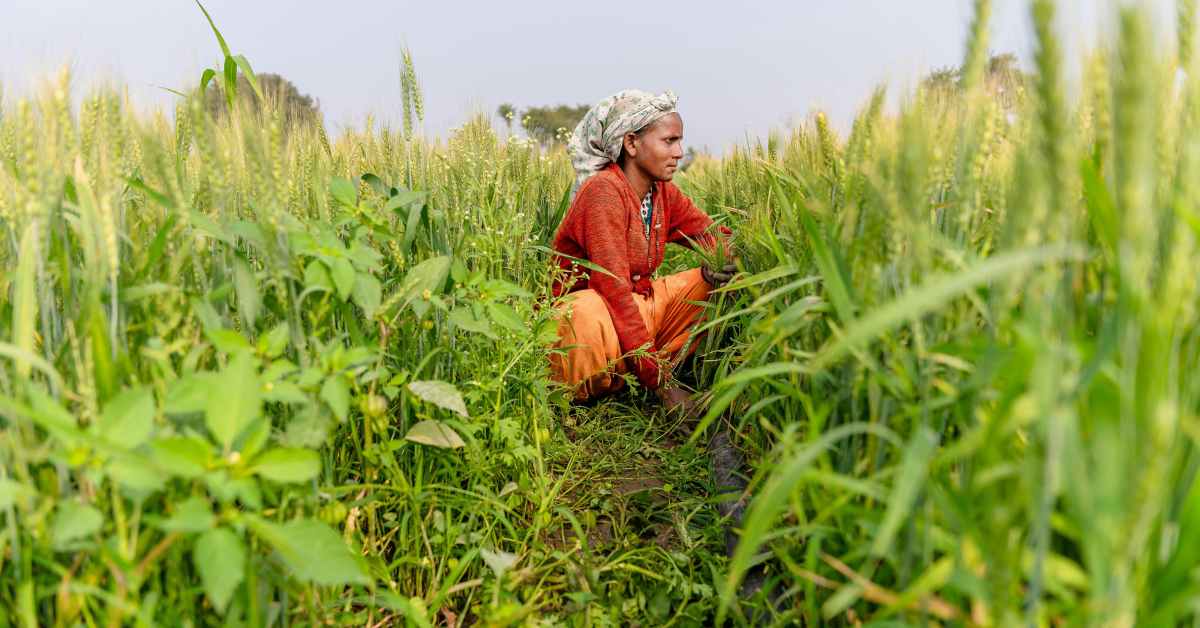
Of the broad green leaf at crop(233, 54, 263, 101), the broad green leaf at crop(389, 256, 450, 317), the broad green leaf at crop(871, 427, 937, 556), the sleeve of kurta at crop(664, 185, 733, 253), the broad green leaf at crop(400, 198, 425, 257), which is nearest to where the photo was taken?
the broad green leaf at crop(871, 427, 937, 556)

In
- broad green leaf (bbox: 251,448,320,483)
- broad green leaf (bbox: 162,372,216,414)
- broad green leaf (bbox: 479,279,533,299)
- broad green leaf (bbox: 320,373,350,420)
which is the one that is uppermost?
broad green leaf (bbox: 479,279,533,299)

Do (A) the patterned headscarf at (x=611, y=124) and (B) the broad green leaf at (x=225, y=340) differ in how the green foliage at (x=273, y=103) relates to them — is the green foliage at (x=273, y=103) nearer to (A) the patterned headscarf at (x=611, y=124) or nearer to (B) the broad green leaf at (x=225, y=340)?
(B) the broad green leaf at (x=225, y=340)

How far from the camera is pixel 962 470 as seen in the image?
825 mm

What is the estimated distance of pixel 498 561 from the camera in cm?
137

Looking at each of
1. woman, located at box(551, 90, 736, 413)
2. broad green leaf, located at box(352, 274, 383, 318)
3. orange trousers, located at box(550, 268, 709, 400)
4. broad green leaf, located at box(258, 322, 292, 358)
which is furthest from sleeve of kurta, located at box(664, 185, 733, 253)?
broad green leaf, located at box(258, 322, 292, 358)

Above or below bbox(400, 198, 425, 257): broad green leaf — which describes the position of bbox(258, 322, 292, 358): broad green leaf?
below

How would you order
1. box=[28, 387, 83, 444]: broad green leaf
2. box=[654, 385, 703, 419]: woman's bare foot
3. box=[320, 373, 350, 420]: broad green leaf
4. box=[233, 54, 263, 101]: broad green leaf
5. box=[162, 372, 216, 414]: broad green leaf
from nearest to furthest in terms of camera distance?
box=[28, 387, 83, 444]: broad green leaf
box=[162, 372, 216, 414]: broad green leaf
box=[320, 373, 350, 420]: broad green leaf
box=[233, 54, 263, 101]: broad green leaf
box=[654, 385, 703, 419]: woman's bare foot

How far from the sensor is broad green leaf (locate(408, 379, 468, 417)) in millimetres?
1339

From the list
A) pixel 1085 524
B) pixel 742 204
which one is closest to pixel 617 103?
pixel 742 204

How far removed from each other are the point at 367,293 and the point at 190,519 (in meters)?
0.46

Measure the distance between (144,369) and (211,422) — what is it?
0.29 metres

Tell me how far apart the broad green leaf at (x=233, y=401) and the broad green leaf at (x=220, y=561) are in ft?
0.31

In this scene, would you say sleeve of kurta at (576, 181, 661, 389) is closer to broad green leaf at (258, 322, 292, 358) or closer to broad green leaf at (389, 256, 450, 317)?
broad green leaf at (389, 256, 450, 317)

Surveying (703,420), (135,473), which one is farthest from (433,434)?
(135,473)
